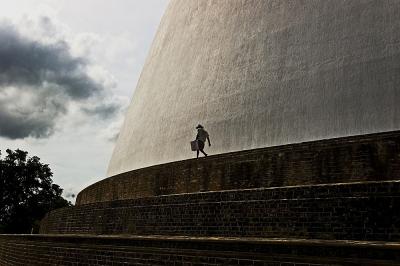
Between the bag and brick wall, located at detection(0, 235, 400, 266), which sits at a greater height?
the bag

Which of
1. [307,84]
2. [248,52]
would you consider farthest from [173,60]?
[307,84]

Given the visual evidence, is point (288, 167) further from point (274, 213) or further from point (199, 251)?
point (199, 251)

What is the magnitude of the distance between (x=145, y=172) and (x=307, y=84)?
→ 9.88 feet

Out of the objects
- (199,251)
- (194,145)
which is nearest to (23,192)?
(194,145)

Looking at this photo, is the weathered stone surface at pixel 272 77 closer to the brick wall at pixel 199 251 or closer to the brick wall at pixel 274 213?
the brick wall at pixel 274 213

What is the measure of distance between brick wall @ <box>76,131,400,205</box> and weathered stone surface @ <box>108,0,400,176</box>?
35 centimetres

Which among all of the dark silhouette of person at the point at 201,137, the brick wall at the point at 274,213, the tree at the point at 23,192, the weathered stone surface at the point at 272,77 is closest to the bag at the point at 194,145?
the dark silhouette of person at the point at 201,137

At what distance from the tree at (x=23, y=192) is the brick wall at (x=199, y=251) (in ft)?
47.1

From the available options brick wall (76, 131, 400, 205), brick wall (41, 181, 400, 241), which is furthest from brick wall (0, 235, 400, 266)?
brick wall (76, 131, 400, 205)

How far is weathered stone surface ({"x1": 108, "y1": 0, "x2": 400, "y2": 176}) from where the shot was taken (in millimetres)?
5898

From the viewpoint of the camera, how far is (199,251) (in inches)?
176

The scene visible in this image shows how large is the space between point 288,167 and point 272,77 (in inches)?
63.4

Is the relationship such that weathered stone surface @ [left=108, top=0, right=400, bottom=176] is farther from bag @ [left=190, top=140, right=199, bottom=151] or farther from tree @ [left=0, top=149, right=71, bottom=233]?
tree @ [left=0, top=149, right=71, bottom=233]

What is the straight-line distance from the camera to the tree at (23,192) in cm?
2062
